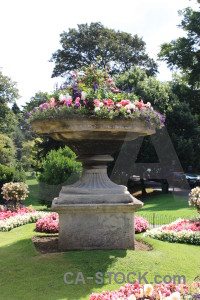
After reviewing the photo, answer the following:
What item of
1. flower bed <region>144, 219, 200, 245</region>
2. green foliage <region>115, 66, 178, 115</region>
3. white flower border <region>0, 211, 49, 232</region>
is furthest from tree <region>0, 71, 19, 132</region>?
flower bed <region>144, 219, 200, 245</region>

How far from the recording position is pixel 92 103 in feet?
25.1

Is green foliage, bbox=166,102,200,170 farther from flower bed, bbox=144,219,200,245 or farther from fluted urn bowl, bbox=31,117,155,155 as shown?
→ fluted urn bowl, bbox=31,117,155,155

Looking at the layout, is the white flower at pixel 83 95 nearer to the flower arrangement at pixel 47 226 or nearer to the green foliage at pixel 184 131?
the flower arrangement at pixel 47 226

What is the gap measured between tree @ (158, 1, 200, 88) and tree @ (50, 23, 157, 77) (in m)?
8.43

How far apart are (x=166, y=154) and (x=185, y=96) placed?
8532 millimetres

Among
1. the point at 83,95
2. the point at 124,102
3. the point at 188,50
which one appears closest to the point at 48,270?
the point at 83,95

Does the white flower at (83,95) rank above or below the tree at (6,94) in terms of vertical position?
below

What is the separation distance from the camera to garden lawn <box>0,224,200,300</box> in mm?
5840

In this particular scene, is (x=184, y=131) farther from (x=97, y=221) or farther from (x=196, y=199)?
(x=97, y=221)

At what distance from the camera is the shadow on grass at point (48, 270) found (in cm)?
577

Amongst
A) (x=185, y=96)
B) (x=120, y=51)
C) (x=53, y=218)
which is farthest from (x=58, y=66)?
(x=53, y=218)

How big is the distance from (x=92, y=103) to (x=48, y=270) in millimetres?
3282

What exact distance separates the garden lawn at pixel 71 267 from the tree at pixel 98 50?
35074 millimetres

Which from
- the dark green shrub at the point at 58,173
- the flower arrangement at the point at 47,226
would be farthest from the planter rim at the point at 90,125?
the dark green shrub at the point at 58,173
